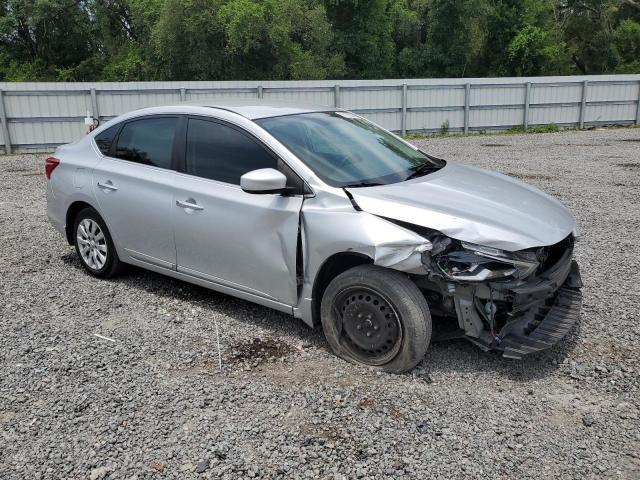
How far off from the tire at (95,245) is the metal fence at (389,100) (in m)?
9.88

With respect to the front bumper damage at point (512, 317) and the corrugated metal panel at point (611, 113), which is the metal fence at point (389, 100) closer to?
the corrugated metal panel at point (611, 113)

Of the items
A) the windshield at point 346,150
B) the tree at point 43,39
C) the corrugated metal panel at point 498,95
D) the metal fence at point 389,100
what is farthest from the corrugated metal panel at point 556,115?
the tree at point 43,39

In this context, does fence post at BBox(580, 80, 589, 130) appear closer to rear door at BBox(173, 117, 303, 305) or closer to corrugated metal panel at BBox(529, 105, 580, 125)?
corrugated metal panel at BBox(529, 105, 580, 125)

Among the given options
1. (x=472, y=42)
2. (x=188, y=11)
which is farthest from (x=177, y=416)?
(x=472, y=42)

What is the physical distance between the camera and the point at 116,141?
5.45 metres

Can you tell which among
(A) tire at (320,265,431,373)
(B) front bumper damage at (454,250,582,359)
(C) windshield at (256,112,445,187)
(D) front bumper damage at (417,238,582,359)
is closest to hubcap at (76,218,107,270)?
(C) windshield at (256,112,445,187)

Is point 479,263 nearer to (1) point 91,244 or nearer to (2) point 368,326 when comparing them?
(2) point 368,326

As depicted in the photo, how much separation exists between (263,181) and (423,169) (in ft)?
4.60

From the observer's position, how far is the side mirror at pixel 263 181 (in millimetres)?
3949

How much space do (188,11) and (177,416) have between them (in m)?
31.6

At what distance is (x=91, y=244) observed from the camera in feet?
18.6

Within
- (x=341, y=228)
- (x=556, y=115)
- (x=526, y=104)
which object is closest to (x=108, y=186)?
(x=341, y=228)

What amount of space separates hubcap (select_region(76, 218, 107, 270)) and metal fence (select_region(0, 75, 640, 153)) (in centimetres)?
989

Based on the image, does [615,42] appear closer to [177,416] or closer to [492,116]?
[492,116]
